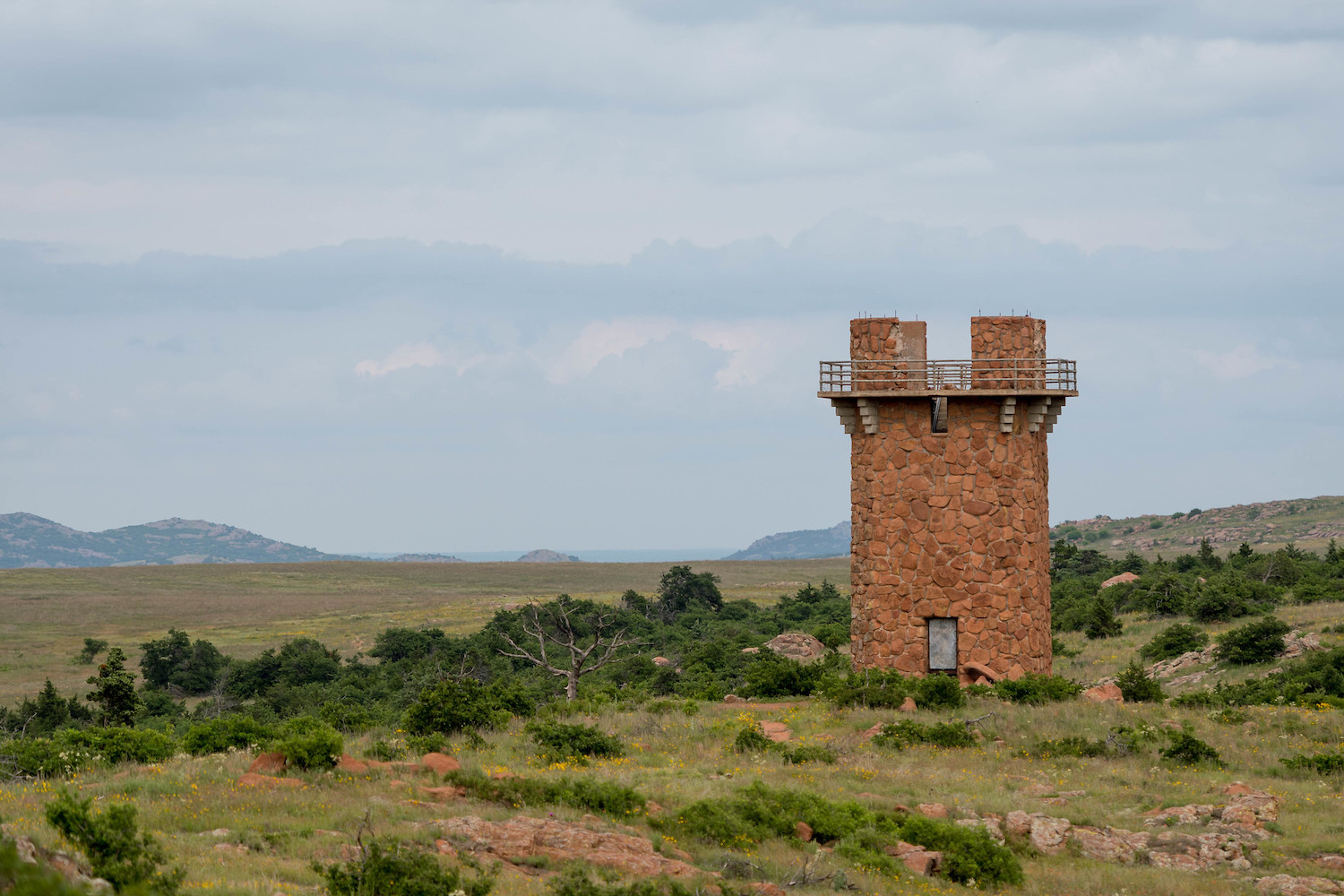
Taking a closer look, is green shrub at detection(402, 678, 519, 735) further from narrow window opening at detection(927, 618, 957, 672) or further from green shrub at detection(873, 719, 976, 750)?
narrow window opening at detection(927, 618, 957, 672)

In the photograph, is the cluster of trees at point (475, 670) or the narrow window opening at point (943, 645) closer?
the narrow window opening at point (943, 645)


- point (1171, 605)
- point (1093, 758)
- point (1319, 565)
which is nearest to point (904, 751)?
point (1093, 758)

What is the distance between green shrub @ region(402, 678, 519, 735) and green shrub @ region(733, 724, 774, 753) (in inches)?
190

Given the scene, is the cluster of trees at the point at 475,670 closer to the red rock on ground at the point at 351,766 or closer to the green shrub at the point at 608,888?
the red rock on ground at the point at 351,766

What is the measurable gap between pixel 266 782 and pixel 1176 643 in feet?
95.8

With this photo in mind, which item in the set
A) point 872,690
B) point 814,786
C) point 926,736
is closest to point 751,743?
point 814,786

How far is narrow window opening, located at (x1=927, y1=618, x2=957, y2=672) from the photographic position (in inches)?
1102

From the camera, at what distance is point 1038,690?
25000 millimetres

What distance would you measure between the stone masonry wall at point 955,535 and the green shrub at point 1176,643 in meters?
9.94

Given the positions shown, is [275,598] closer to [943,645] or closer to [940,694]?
[943,645]

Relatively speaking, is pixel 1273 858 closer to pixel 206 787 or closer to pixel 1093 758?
pixel 1093 758

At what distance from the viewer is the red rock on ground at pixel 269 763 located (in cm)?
1653

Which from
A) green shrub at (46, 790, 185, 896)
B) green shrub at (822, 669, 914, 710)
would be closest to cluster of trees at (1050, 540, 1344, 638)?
green shrub at (822, 669, 914, 710)

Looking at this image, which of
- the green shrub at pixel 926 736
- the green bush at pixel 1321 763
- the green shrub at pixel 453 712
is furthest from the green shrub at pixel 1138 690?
the green shrub at pixel 453 712
